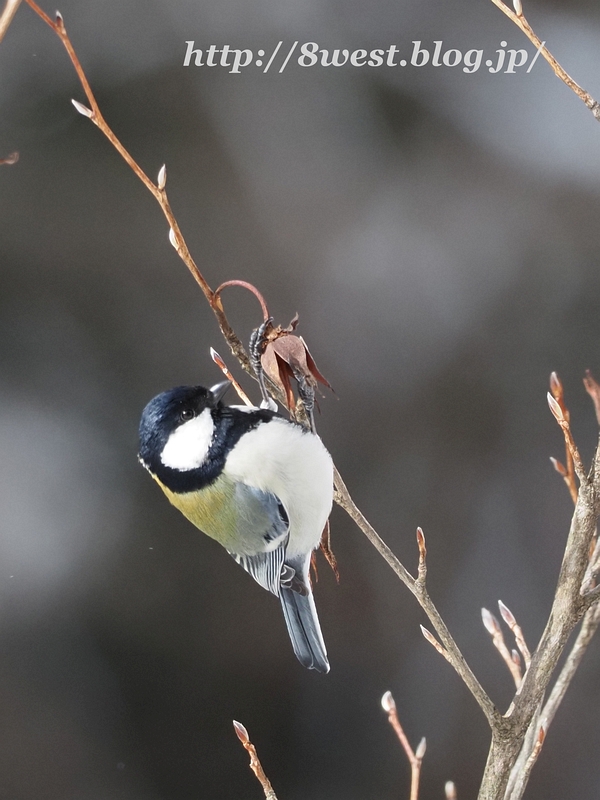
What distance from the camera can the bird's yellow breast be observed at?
0.50 meters

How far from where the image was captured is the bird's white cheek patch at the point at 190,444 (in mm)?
460

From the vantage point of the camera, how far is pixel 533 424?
35.2 inches

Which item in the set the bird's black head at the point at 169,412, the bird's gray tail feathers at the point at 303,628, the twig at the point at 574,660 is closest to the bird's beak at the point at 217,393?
the bird's black head at the point at 169,412

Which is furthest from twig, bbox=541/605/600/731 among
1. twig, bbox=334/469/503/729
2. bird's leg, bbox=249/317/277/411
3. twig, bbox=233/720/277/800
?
bird's leg, bbox=249/317/277/411

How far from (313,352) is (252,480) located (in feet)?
1.23

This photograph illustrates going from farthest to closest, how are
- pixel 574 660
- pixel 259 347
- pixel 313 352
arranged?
pixel 313 352 → pixel 574 660 → pixel 259 347

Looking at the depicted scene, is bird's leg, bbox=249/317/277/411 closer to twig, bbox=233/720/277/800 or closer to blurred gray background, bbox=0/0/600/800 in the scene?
twig, bbox=233/720/277/800

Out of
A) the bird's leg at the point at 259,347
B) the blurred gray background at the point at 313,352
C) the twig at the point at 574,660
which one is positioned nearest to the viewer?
the bird's leg at the point at 259,347

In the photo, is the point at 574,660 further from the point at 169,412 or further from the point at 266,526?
the point at 169,412

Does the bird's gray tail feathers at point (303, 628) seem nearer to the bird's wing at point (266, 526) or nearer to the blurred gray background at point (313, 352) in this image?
the bird's wing at point (266, 526)

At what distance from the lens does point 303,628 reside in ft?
1.68

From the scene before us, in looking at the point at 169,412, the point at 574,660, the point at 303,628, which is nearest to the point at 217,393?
the point at 169,412

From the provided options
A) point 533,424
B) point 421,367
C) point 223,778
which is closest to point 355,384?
point 421,367

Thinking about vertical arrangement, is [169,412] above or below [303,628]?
above
